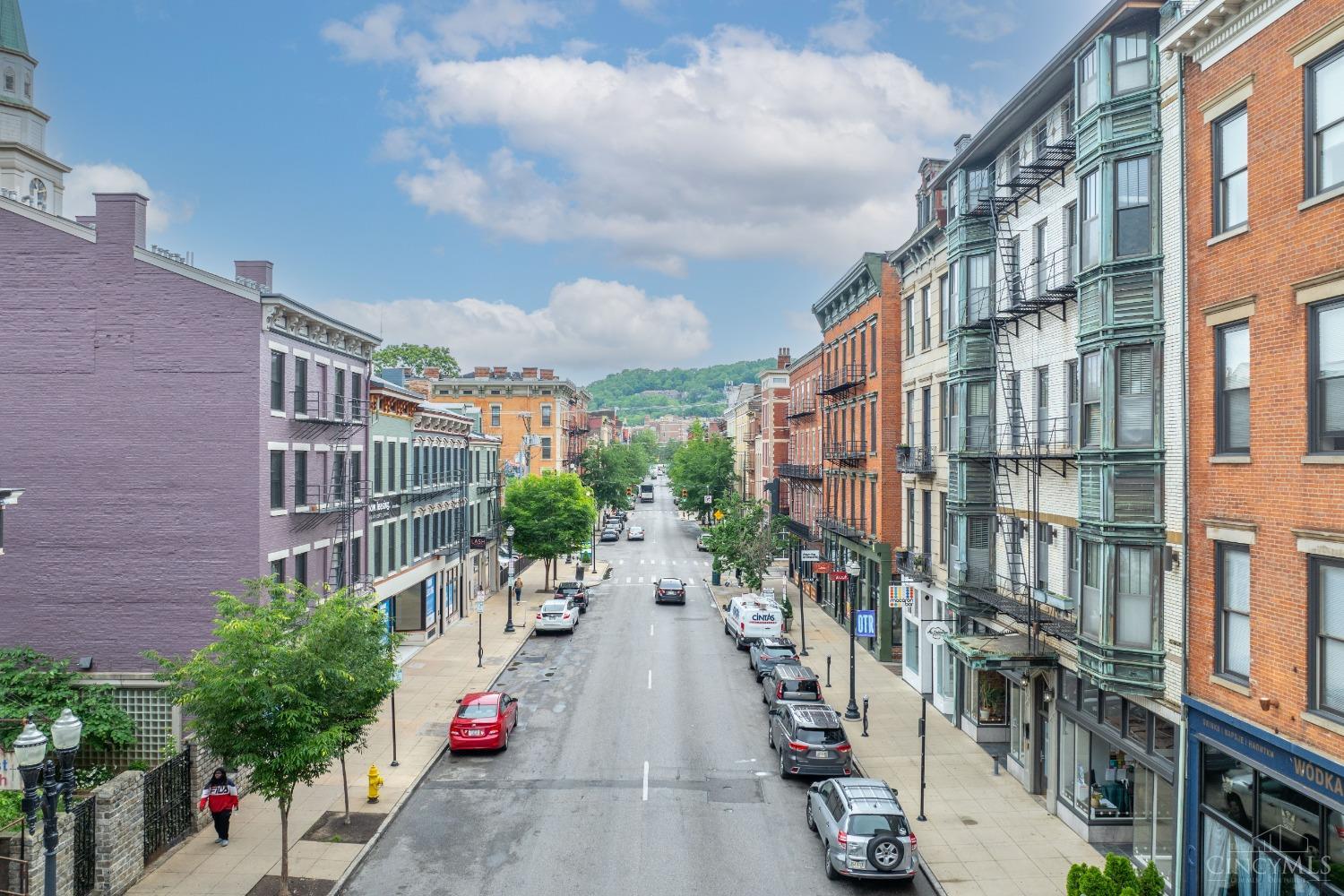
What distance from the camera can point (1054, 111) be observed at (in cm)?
2114

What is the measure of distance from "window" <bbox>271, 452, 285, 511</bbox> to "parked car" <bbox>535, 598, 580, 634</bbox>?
20.3 metres

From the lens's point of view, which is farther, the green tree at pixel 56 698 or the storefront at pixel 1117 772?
the green tree at pixel 56 698

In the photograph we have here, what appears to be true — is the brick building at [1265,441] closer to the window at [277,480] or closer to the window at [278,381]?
the window at [278,381]

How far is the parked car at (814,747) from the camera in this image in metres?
23.3

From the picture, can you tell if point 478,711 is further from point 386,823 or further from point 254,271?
point 254,271

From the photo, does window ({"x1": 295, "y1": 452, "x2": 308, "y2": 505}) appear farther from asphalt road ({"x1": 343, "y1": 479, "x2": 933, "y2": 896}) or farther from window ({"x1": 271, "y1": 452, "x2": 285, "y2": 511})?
asphalt road ({"x1": 343, "y1": 479, "x2": 933, "y2": 896})

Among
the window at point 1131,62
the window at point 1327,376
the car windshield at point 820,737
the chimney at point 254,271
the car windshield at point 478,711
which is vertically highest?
the window at point 1131,62

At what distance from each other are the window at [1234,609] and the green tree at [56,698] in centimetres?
2494

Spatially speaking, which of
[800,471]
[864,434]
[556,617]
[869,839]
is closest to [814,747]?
[869,839]

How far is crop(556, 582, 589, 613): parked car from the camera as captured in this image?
52.1 m

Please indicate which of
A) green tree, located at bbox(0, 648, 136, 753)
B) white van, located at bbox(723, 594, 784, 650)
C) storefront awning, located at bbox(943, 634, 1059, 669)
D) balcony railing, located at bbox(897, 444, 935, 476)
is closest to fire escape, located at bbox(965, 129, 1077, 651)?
storefront awning, located at bbox(943, 634, 1059, 669)

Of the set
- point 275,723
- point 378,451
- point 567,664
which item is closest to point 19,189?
point 378,451

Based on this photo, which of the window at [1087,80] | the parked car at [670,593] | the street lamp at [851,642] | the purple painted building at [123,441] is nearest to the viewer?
the window at [1087,80]

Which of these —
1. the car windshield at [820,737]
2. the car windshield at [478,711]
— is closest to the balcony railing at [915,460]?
the car windshield at [820,737]
